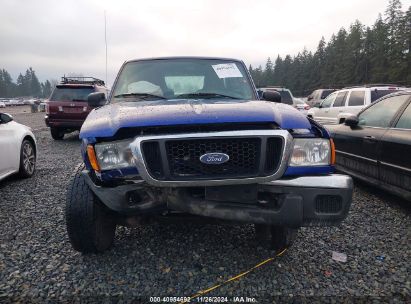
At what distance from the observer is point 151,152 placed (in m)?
2.29

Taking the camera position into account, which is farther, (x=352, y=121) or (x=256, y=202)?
(x=352, y=121)

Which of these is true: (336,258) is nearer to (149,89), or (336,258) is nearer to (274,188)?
(274,188)

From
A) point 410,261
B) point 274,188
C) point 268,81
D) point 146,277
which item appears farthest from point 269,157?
point 268,81

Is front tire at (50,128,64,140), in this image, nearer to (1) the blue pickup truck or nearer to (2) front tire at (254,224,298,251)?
(1) the blue pickup truck

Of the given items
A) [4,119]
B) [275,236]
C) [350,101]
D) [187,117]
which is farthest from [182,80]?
[350,101]

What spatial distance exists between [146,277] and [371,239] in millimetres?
2161

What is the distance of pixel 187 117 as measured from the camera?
237 cm

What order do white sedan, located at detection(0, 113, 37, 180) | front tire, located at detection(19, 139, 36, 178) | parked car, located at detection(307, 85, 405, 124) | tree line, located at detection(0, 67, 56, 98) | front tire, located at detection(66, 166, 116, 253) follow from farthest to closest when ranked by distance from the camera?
tree line, located at detection(0, 67, 56, 98) < parked car, located at detection(307, 85, 405, 124) < front tire, located at detection(19, 139, 36, 178) < white sedan, located at detection(0, 113, 37, 180) < front tire, located at detection(66, 166, 116, 253)

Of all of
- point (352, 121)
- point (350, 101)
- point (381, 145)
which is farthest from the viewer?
point (350, 101)

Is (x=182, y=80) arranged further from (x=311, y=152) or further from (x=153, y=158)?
(x=311, y=152)

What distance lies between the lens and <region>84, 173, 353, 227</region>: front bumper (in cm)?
233

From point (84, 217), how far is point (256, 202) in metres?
1.27

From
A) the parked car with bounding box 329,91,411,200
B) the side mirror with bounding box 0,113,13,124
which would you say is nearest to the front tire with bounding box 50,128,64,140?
the side mirror with bounding box 0,113,13,124

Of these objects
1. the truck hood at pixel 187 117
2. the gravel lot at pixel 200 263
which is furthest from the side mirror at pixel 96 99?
the gravel lot at pixel 200 263
